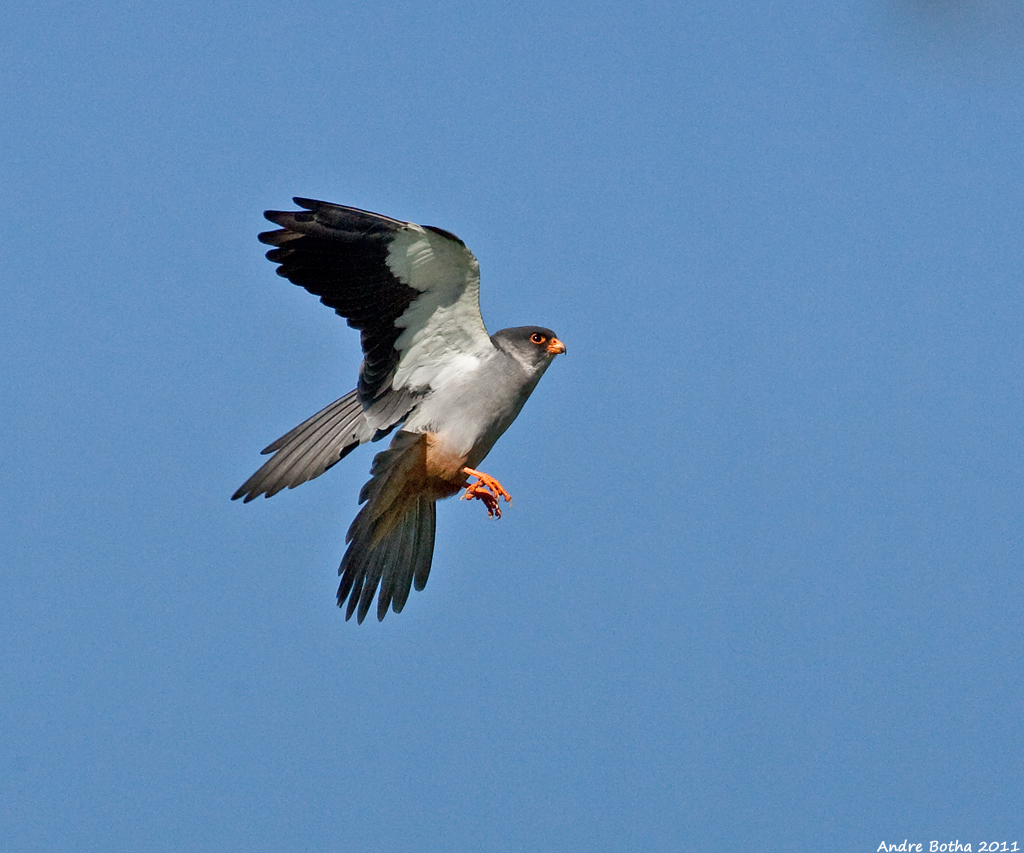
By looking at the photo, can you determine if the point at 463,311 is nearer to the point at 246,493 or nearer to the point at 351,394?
the point at 351,394

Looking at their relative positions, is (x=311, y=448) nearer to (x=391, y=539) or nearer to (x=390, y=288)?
(x=391, y=539)

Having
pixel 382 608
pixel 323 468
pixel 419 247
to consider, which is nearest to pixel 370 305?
pixel 419 247

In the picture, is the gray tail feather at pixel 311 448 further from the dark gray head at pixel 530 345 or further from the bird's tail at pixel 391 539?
the dark gray head at pixel 530 345

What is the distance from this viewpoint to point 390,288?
888 centimetres

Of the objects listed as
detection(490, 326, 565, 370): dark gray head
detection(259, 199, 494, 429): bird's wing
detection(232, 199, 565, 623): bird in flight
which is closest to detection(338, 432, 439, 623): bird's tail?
detection(232, 199, 565, 623): bird in flight

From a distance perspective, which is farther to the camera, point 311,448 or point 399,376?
point 311,448

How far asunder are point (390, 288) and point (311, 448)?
126 centimetres

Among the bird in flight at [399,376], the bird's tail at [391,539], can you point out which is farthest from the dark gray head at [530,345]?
the bird's tail at [391,539]

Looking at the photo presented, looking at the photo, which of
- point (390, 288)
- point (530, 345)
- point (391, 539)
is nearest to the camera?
point (390, 288)

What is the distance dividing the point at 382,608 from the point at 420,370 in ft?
5.49

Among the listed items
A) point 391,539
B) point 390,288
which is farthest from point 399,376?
point 391,539

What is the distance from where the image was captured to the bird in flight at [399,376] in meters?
8.61

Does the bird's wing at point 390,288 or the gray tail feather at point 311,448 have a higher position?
the bird's wing at point 390,288

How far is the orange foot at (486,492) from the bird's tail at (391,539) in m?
0.36
